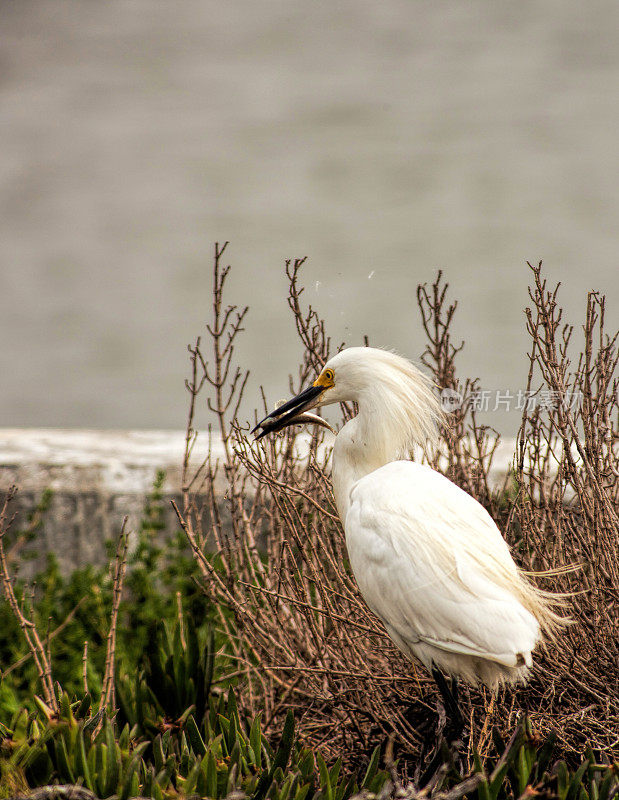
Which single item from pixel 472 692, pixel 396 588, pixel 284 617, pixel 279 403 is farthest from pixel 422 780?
pixel 279 403

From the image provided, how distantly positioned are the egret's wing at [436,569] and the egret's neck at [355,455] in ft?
0.55

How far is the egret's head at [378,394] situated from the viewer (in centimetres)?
258

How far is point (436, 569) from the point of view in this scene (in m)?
2.31

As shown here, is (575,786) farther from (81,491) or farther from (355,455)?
(81,491)

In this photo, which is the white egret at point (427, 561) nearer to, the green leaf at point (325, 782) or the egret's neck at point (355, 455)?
the egret's neck at point (355, 455)

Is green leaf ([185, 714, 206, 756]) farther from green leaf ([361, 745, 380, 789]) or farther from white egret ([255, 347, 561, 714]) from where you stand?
white egret ([255, 347, 561, 714])

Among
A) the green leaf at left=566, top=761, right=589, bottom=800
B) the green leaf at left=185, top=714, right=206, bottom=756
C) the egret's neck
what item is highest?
the egret's neck

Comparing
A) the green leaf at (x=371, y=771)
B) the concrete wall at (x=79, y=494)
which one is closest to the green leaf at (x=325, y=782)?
the green leaf at (x=371, y=771)

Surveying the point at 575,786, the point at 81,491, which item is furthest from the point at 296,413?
the point at 81,491

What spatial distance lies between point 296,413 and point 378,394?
30 cm

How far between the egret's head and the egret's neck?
0.05 metres

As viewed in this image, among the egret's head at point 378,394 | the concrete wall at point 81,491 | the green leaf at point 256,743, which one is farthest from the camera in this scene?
the concrete wall at point 81,491

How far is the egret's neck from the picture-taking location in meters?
2.63

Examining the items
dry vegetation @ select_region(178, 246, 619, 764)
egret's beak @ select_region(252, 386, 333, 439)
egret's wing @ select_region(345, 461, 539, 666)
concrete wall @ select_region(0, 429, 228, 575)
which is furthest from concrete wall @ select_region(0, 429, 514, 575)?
egret's wing @ select_region(345, 461, 539, 666)
